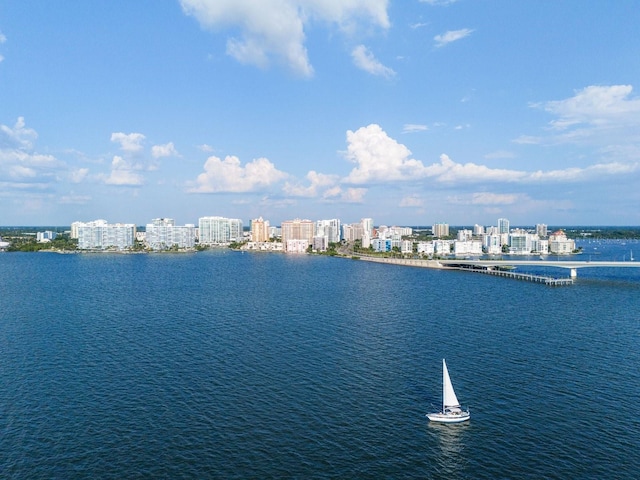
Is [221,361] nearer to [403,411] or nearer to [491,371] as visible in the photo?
[403,411]

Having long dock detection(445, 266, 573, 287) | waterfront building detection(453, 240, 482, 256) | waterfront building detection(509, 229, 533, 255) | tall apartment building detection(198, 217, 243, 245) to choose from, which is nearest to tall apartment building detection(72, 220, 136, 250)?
tall apartment building detection(198, 217, 243, 245)

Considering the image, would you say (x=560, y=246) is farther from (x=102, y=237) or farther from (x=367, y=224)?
(x=102, y=237)

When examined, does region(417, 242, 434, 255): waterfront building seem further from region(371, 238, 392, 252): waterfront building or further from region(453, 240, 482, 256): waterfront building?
region(371, 238, 392, 252): waterfront building

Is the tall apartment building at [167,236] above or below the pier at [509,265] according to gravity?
above

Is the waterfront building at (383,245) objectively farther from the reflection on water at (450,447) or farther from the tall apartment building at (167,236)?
the reflection on water at (450,447)

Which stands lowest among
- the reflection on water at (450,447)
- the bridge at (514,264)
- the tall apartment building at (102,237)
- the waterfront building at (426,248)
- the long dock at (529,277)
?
the reflection on water at (450,447)

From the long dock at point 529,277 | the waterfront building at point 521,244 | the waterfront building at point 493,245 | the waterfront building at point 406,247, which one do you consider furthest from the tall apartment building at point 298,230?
the long dock at point 529,277
